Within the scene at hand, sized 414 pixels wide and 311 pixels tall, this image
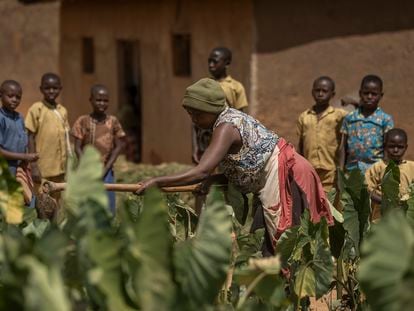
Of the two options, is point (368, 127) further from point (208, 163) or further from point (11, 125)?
point (208, 163)

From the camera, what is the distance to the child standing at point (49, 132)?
8320mm

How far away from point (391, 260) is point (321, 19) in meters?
6.25

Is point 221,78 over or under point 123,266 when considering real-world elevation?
over

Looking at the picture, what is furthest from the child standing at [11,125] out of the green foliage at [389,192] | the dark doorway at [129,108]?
the dark doorway at [129,108]

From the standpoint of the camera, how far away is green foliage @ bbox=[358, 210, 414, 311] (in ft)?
12.2

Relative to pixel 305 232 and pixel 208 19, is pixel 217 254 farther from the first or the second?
pixel 208 19

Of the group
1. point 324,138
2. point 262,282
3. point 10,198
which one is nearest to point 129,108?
point 324,138

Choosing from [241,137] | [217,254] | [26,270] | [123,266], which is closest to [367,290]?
[217,254]

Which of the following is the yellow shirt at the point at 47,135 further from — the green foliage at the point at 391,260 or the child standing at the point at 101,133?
the green foliage at the point at 391,260

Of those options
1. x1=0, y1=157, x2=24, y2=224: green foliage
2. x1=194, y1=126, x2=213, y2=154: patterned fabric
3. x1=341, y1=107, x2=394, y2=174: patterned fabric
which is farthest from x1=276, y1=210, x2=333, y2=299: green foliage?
x1=194, y1=126, x2=213, y2=154: patterned fabric

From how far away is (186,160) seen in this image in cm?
1168

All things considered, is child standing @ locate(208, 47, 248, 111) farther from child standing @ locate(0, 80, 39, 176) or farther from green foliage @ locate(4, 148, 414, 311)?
green foliage @ locate(4, 148, 414, 311)

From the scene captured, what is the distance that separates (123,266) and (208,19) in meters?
7.33

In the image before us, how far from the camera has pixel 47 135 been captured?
8.32 m
